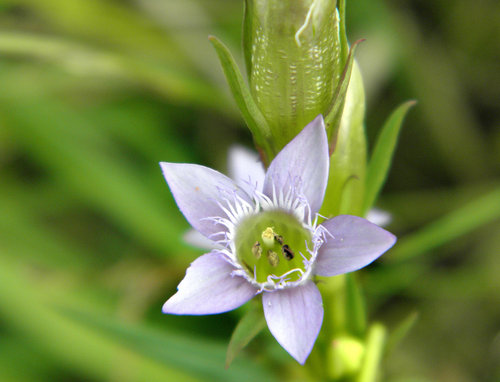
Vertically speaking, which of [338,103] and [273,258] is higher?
[338,103]

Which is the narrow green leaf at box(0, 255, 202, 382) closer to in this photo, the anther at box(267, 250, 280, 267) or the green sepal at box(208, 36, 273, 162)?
the anther at box(267, 250, 280, 267)

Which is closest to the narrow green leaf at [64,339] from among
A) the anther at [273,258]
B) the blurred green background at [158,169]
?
the blurred green background at [158,169]

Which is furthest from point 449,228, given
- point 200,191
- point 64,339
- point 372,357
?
point 64,339

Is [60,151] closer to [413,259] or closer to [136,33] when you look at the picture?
[136,33]

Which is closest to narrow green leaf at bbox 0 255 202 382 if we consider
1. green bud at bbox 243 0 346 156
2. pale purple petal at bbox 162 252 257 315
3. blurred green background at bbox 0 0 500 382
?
blurred green background at bbox 0 0 500 382

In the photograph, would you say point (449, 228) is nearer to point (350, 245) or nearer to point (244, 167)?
point (244, 167)
